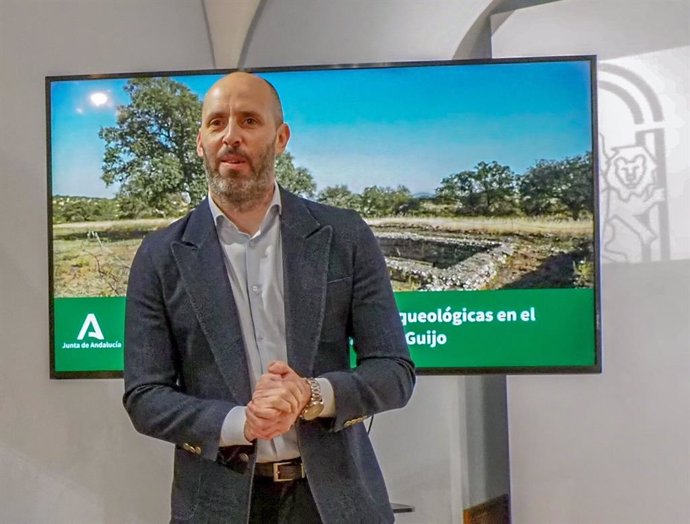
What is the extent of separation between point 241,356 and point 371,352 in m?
0.24

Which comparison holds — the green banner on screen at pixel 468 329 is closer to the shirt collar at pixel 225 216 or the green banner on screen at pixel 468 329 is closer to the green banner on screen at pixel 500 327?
the green banner on screen at pixel 500 327

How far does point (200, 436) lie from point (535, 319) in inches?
64.2

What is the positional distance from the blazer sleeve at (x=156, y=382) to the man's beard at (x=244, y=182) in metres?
0.17

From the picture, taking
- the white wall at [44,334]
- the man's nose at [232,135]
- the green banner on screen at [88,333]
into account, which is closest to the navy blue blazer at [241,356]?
the man's nose at [232,135]

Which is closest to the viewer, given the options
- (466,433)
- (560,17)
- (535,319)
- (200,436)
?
(200,436)

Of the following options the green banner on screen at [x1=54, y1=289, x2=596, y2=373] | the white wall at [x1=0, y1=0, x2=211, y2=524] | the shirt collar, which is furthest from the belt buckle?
the white wall at [x1=0, y1=0, x2=211, y2=524]

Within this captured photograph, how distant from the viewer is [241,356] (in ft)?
4.64

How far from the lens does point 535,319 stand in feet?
8.83

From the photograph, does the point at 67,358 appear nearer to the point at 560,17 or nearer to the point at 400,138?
the point at 400,138

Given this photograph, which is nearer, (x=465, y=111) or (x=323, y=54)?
(x=465, y=111)

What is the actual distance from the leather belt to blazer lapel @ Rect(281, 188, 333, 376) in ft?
0.55

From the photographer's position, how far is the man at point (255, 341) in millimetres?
1372

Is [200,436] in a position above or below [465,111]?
below

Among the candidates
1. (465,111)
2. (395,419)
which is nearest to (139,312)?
(465,111)
